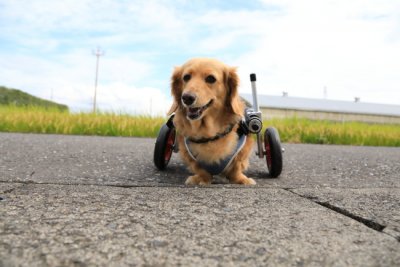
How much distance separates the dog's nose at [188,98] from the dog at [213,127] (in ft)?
0.31

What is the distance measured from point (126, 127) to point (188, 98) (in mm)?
5202

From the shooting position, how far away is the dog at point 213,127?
2604 mm

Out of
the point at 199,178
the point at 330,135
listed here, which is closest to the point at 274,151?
the point at 199,178

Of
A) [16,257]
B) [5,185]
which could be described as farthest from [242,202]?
[5,185]

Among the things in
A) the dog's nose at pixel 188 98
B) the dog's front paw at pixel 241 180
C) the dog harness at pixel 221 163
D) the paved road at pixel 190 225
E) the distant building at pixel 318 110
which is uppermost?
the distant building at pixel 318 110

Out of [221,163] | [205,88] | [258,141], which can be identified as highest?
[205,88]

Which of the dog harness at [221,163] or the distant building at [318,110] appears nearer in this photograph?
the dog harness at [221,163]

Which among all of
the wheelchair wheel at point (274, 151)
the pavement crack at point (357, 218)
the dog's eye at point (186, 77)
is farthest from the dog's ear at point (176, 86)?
the pavement crack at point (357, 218)

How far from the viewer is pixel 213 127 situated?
8.87 feet

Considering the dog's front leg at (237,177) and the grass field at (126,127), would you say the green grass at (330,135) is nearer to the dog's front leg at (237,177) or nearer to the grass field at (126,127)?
the grass field at (126,127)

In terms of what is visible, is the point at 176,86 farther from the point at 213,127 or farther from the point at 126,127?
the point at 126,127

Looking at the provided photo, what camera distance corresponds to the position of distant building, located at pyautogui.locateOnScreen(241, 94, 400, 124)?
Answer: 65.8 ft

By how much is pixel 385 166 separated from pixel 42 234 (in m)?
3.73

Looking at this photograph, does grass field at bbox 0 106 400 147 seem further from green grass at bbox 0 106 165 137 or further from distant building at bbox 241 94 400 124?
distant building at bbox 241 94 400 124
